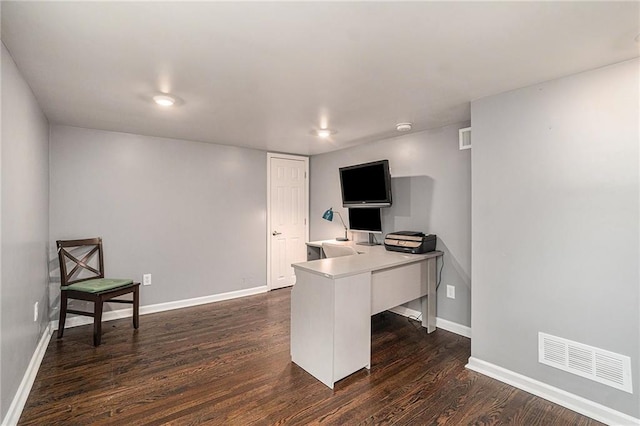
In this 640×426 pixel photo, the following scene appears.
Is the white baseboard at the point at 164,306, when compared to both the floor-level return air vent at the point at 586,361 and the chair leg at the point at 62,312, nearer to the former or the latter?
the chair leg at the point at 62,312

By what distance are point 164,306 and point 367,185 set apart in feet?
9.53

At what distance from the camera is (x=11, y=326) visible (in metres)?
1.84

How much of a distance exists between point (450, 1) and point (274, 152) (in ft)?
12.2

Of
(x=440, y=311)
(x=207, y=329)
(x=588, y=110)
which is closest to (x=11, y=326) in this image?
(x=207, y=329)

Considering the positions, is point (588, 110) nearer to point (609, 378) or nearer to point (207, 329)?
point (609, 378)

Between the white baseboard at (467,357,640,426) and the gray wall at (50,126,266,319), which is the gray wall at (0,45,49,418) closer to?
the gray wall at (50,126,266,319)

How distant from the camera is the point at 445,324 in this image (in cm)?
330

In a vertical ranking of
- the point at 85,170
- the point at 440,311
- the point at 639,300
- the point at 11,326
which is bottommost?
the point at 440,311

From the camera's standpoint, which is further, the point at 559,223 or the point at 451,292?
the point at 451,292

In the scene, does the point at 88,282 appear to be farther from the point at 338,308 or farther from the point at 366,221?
the point at 366,221

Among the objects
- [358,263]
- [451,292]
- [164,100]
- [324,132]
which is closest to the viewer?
[164,100]

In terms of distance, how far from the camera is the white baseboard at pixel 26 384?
1782mm

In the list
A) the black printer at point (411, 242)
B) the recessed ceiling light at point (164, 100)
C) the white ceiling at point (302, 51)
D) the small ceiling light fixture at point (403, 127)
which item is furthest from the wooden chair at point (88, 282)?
the small ceiling light fixture at point (403, 127)

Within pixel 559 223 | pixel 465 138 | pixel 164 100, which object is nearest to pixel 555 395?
pixel 559 223
